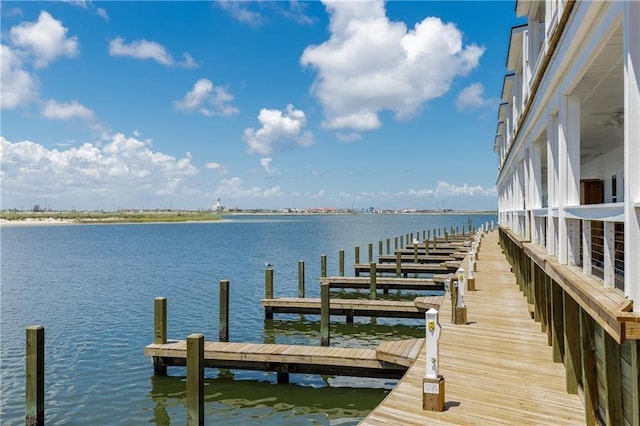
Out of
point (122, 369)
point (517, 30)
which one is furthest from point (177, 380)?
point (517, 30)

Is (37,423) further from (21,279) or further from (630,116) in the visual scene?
(21,279)

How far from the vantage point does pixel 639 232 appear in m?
3.82

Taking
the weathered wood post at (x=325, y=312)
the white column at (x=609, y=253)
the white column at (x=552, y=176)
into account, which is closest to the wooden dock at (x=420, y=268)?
the weathered wood post at (x=325, y=312)

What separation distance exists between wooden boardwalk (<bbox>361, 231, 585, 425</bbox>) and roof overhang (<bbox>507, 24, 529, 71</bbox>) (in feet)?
24.8

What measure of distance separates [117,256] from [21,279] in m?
17.8

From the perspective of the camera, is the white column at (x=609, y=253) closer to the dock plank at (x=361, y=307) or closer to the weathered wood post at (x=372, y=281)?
the dock plank at (x=361, y=307)

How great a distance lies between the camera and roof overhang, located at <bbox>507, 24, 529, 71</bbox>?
45.5ft

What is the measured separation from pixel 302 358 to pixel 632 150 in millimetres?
9347

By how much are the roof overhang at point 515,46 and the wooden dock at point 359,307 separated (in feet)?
25.6

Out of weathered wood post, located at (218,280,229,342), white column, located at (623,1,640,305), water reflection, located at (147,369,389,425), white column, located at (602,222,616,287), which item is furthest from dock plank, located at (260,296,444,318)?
white column, located at (623,1,640,305)

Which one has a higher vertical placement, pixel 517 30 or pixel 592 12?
pixel 517 30

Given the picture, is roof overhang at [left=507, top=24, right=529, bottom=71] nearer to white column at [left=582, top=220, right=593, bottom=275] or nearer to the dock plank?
the dock plank

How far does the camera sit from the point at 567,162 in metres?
7.01

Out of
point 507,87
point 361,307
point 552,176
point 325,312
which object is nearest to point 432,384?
point 552,176
